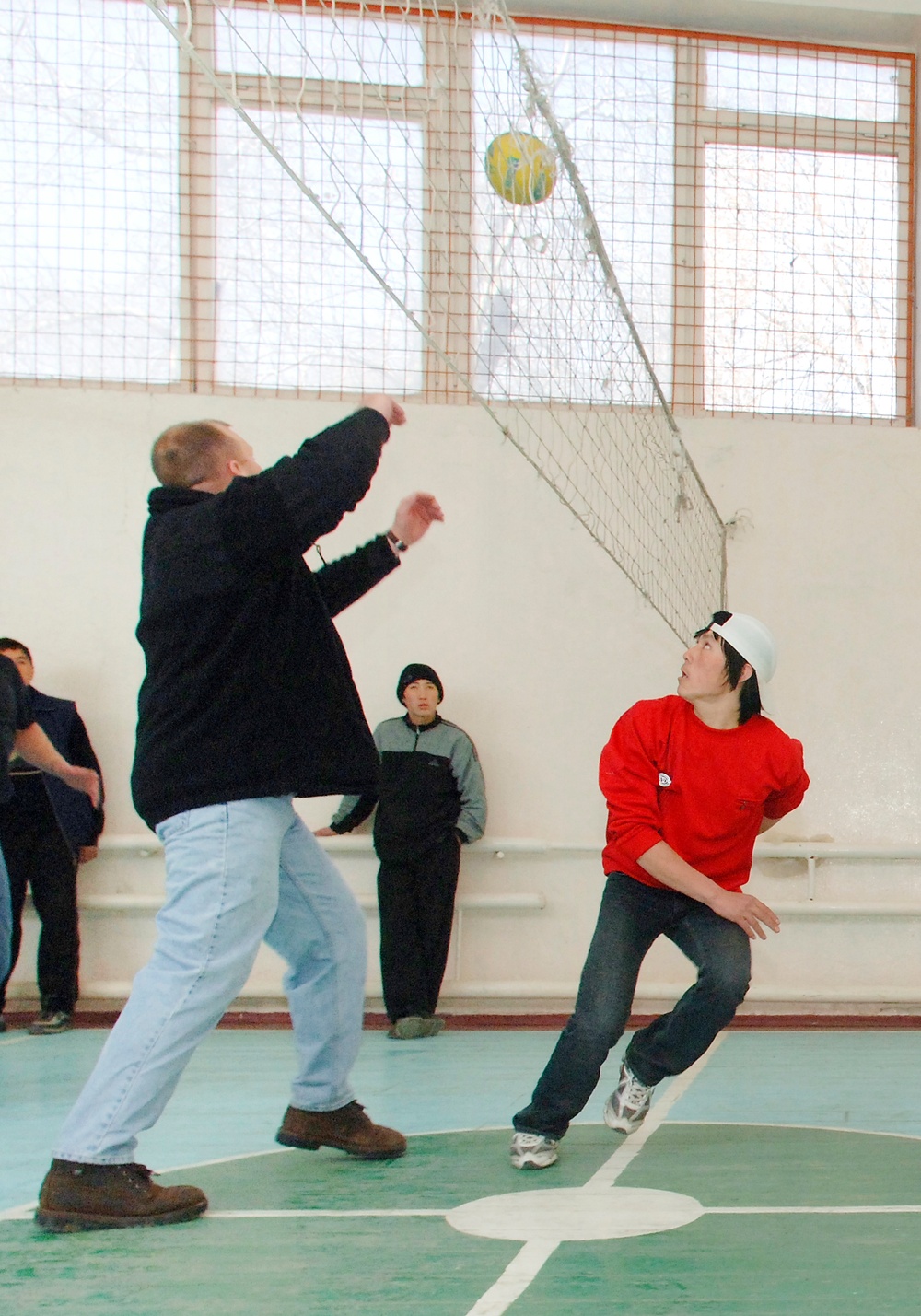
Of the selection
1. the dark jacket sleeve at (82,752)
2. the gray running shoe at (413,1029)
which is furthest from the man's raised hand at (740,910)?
the dark jacket sleeve at (82,752)

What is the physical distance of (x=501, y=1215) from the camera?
2557mm

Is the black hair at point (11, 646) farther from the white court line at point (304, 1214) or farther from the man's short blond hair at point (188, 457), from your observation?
the white court line at point (304, 1214)

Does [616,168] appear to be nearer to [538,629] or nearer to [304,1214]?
[538,629]

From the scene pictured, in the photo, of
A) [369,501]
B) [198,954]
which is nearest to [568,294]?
[369,501]

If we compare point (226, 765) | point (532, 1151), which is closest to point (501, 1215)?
point (532, 1151)

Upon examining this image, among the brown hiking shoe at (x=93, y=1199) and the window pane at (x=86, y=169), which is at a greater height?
the window pane at (x=86, y=169)

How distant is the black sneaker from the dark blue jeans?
10.6 ft

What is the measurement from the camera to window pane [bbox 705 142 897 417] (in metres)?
6.80

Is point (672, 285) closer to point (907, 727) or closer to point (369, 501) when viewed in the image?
point (369, 501)

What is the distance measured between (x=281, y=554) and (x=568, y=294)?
14.1 ft

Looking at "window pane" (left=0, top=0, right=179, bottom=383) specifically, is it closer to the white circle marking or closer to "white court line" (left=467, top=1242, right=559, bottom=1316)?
the white circle marking

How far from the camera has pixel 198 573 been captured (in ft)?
8.34

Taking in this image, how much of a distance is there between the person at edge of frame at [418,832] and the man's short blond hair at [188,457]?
3048 millimetres

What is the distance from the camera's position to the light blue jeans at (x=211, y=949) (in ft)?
7.82
